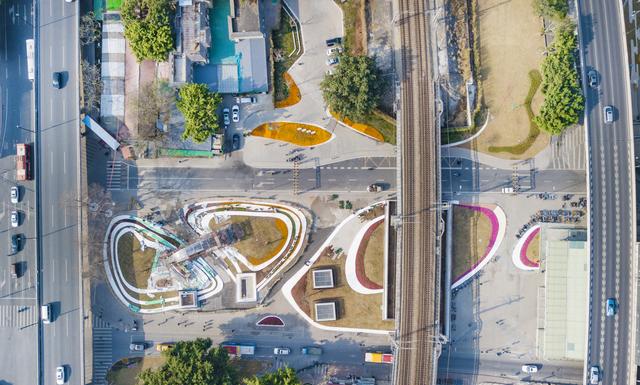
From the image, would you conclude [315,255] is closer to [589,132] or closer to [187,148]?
[187,148]

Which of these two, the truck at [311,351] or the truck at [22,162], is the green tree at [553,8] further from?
the truck at [22,162]

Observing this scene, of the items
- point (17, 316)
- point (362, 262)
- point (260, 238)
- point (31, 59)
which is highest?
point (31, 59)

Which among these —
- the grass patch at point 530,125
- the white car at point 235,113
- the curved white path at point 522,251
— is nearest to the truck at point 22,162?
the white car at point 235,113

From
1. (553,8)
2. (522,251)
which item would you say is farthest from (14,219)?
(553,8)

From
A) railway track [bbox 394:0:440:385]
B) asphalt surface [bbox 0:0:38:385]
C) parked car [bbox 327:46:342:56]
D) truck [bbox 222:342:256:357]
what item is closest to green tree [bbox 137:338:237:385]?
truck [bbox 222:342:256:357]

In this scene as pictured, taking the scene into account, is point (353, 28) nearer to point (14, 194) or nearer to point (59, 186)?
point (59, 186)
